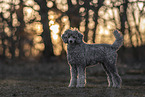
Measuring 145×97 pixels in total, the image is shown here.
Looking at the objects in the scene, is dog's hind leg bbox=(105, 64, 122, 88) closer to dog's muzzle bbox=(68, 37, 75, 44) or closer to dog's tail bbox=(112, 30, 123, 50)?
dog's tail bbox=(112, 30, 123, 50)

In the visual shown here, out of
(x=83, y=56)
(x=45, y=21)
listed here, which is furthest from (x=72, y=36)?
(x=45, y=21)

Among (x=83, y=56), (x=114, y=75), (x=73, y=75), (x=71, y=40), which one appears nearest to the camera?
(x=71, y=40)

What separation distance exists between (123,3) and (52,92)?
57.1ft

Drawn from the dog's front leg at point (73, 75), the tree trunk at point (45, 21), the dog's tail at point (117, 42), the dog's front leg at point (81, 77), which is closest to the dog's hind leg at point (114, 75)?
the dog's tail at point (117, 42)

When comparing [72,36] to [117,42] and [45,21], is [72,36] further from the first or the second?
[45,21]

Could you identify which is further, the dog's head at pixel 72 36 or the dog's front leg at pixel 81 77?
the dog's front leg at pixel 81 77

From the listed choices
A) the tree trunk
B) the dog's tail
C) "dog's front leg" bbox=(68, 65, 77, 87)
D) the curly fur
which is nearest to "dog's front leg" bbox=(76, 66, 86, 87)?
the curly fur

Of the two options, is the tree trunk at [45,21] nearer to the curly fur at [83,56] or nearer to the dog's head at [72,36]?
Answer: the curly fur at [83,56]

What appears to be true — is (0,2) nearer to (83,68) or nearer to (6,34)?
(6,34)

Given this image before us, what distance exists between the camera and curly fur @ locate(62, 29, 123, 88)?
29.5ft

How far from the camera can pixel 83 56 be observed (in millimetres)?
9125

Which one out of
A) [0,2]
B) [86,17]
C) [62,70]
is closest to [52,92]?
[62,70]

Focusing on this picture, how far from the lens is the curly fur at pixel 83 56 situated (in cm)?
899

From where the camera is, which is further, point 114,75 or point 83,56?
point 114,75
